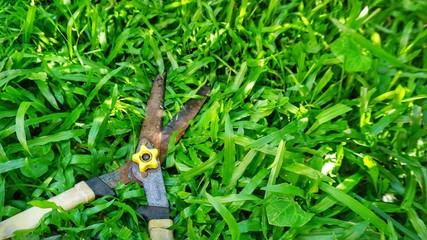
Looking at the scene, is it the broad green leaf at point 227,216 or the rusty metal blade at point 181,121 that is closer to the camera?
the broad green leaf at point 227,216

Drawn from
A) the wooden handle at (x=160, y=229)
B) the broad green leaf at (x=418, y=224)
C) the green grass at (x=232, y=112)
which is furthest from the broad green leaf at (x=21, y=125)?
the broad green leaf at (x=418, y=224)

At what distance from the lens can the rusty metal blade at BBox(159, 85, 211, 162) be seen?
65.2 inches

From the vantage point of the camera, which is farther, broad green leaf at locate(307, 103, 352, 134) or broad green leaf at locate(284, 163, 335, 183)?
broad green leaf at locate(307, 103, 352, 134)

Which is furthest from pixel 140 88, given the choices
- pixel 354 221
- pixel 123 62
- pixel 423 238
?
A: pixel 423 238

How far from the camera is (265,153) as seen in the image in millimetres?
1603

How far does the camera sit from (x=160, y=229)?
4.84 feet

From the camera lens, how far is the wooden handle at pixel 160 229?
4.81ft

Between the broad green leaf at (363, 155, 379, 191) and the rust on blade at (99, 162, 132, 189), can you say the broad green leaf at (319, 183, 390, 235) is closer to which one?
the broad green leaf at (363, 155, 379, 191)

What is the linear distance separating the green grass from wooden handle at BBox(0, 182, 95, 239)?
0.11ft

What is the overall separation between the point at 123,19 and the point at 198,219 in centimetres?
83

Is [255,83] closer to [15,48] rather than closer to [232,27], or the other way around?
[232,27]

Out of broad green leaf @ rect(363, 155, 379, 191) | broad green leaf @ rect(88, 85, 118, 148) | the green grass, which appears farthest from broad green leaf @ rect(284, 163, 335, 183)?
broad green leaf @ rect(88, 85, 118, 148)

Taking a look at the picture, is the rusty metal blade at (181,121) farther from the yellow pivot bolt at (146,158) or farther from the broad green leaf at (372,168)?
the broad green leaf at (372,168)

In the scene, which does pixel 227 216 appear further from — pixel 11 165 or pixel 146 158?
pixel 11 165
